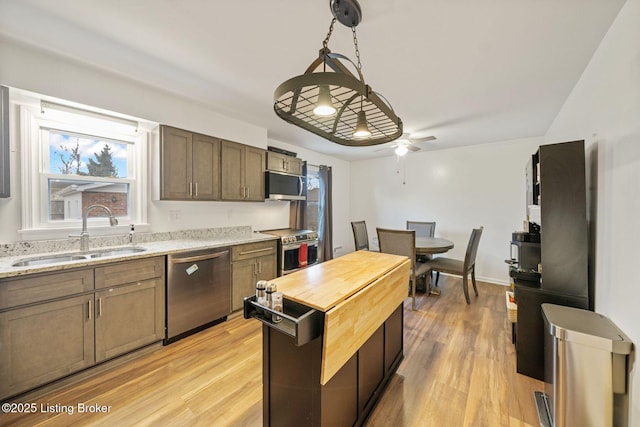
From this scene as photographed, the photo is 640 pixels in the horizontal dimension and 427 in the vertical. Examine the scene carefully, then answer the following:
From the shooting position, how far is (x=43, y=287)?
66.6 inches

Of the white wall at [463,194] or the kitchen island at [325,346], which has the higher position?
the white wall at [463,194]

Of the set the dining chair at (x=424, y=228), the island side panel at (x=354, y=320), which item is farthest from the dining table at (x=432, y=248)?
the island side panel at (x=354, y=320)

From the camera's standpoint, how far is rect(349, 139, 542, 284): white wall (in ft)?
13.7

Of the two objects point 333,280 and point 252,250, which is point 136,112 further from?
point 333,280

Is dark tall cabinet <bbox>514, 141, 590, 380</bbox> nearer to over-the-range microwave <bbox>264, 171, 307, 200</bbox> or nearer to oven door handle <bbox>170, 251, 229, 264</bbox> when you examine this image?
oven door handle <bbox>170, 251, 229, 264</bbox>

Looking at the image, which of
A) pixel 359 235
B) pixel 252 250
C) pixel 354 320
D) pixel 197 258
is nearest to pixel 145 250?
pixel 197 258

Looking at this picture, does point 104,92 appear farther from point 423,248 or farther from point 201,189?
point 423,248

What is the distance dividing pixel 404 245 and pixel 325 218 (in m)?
2.36

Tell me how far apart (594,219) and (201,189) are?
373 centimetres

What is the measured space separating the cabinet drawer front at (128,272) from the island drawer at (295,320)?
1.56 metres

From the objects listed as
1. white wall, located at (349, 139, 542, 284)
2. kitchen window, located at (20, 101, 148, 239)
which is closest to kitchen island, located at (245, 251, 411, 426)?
kitchen window, located at (20, 101, 148, 239)

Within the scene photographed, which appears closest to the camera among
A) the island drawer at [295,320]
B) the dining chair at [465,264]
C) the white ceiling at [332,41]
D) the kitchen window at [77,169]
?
the island drawer at [295,320]

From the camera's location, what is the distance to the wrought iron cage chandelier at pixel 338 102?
104cm

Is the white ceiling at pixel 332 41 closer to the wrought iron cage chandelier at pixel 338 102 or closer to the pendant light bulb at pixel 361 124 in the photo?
the wrought iron cage chandelier at pixel 338 102
